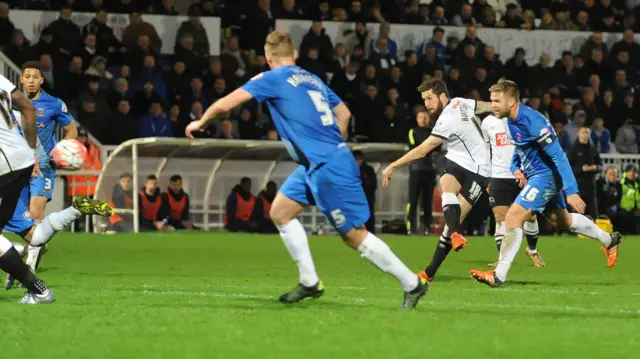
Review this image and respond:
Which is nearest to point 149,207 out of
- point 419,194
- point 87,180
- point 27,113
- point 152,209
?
point 152,209

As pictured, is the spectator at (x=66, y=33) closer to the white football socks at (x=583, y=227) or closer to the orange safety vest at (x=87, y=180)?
the orange safety vest at (x=87, y=180)

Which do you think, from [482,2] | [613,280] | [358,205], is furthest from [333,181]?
[482,2]

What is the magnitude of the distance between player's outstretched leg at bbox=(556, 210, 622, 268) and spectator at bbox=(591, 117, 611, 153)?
47.2ft

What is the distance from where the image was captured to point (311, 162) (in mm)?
9156

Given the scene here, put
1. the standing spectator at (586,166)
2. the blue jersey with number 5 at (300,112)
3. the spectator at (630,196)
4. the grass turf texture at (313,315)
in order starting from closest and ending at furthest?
1. the grass turf texture at (313,315)
2. the blue jersey with number 5 at (300,112)
3. the standing spectator at (586,166)
4. the spectator at (630,196)

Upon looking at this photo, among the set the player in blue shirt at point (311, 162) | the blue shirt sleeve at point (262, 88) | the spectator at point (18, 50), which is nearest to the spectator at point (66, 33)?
the spectator at point (18, 50)

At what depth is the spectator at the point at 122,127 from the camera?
2488 cm

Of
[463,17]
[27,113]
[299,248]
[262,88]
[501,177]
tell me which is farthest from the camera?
[463,17]

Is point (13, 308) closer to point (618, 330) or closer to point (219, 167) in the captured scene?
point (618, 330)

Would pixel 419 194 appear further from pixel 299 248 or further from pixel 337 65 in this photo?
pixel 299 248

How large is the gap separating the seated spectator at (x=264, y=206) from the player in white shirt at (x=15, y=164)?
14898 millimetres

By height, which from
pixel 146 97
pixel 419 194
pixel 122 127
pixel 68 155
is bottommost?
pixel 419 194

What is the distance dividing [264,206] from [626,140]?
8876 mm

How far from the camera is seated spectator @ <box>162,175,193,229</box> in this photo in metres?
24.1
